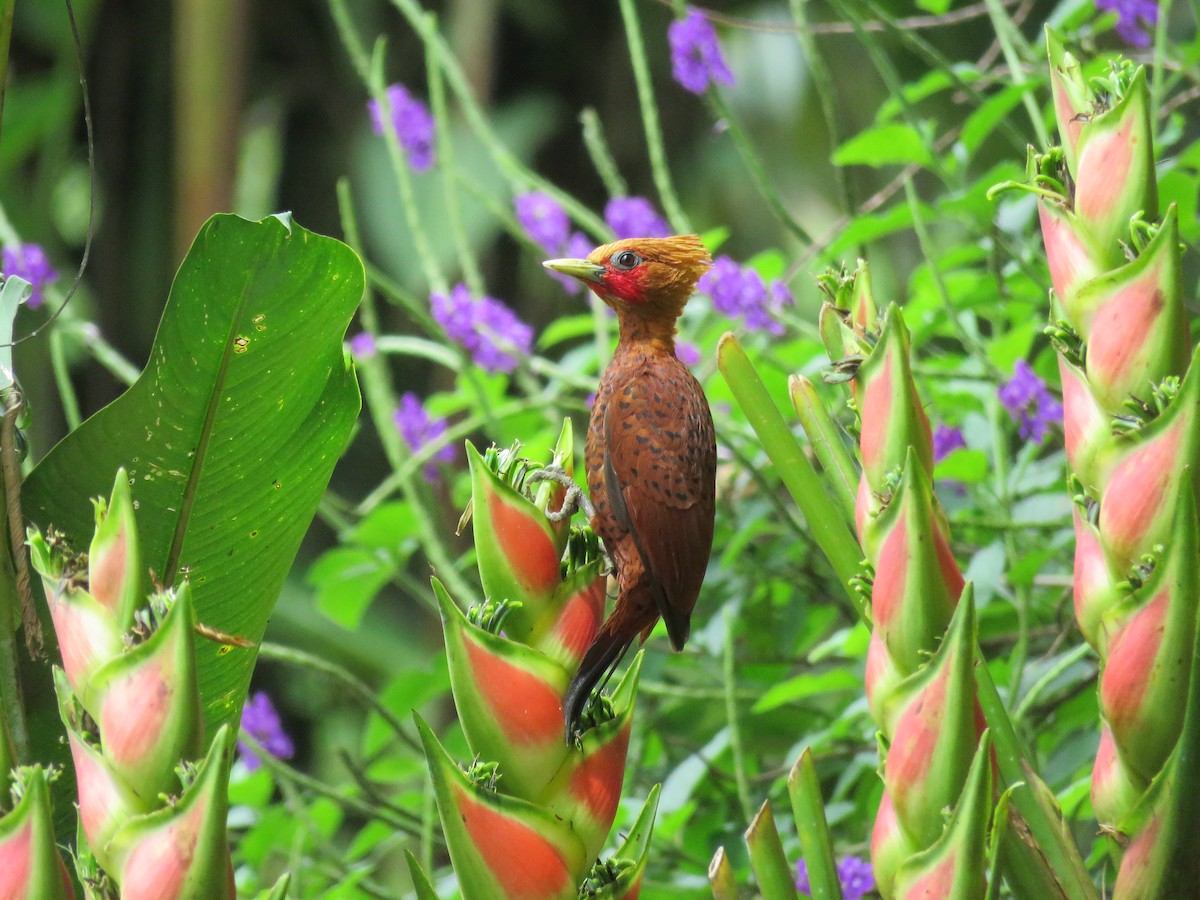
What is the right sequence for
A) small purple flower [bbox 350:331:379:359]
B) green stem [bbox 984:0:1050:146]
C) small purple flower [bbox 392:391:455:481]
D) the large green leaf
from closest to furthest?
the large green leaf
green stem [bbox 984:0:1050:146]
small purple flower [bbox 350:331:379:359]
small purple flower [bbox 392:391:455:481]

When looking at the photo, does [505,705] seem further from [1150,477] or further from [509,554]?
[1150,477]

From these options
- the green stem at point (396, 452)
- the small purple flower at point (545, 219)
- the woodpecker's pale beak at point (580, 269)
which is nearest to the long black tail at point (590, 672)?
the woodpecker's pale beak at point (580, 269)

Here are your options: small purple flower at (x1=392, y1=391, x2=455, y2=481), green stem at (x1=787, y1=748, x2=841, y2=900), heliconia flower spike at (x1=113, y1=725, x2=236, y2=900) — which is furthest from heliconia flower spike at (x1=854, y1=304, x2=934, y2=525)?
small purple flower at (x1=392, y1=391, x2=455, y2=481)

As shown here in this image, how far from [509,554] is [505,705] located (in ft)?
0.18

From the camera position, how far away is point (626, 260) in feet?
2.40

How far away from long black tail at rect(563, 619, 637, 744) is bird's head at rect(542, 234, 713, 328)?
0.23m

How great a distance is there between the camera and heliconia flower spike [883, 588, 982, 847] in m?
0.40

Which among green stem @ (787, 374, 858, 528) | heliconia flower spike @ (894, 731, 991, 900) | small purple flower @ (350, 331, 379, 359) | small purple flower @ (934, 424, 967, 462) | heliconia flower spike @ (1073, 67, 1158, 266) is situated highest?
heliconia flower spike @ (1073, 67, 1158, 266)

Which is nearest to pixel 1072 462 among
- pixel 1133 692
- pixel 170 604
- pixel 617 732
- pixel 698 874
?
pixel 1133 692

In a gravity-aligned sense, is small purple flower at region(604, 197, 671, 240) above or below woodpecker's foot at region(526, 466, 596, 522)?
below

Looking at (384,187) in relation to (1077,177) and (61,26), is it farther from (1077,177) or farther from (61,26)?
(1077,177)

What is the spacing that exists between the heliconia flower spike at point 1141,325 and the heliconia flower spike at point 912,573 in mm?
72

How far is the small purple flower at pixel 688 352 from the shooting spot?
1.25 metres

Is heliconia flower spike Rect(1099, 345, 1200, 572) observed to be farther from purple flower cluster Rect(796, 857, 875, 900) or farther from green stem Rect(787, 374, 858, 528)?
purple flower cluster Rect(796, 857, 875, 900)
